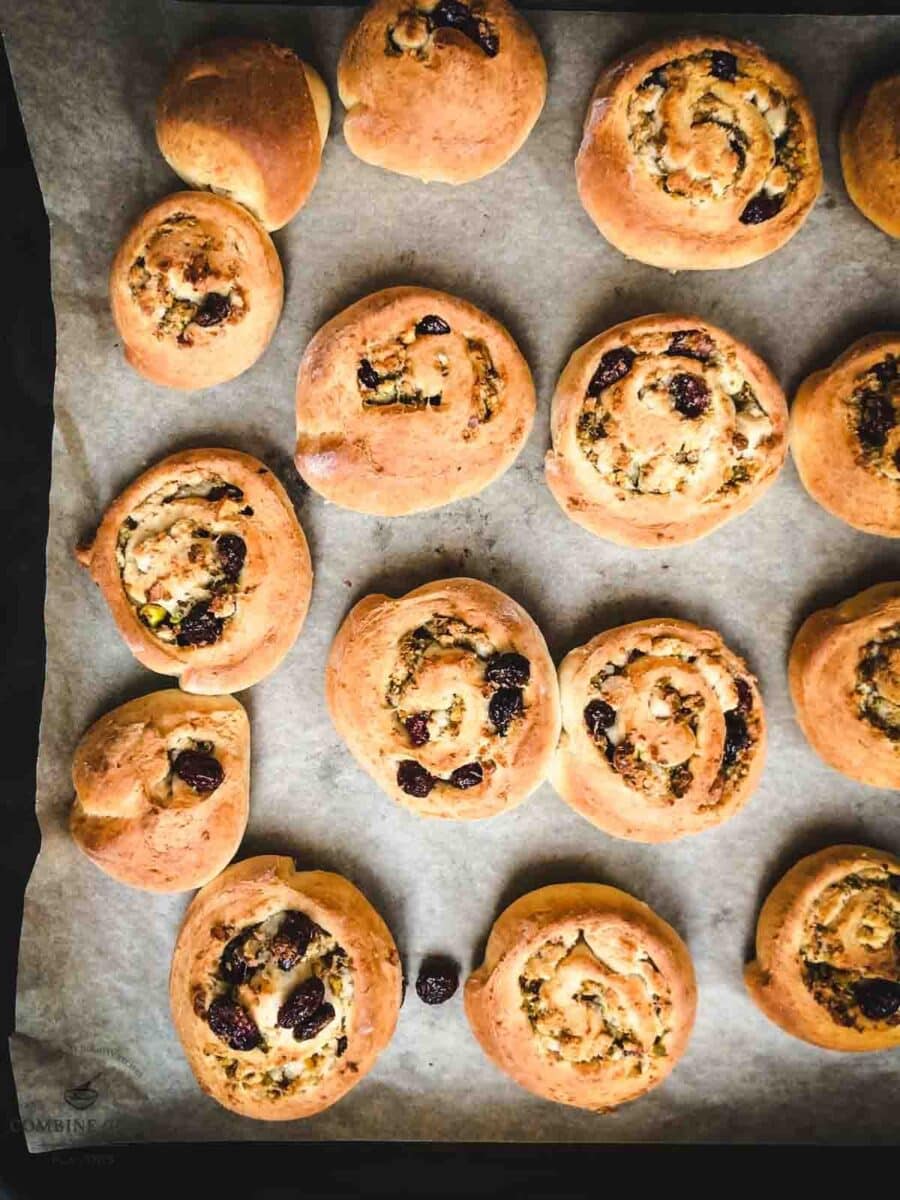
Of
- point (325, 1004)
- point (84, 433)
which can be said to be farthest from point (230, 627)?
point (325, 1004)

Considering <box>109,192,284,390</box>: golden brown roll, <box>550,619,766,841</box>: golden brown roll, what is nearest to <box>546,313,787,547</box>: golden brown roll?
<box>550,619,766,841</box>: golden brown roll

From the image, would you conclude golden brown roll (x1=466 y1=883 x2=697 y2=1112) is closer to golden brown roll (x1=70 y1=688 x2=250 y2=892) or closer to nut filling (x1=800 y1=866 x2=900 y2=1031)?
nut filling (x1=800 y1=866 x2=900 y2=1031)

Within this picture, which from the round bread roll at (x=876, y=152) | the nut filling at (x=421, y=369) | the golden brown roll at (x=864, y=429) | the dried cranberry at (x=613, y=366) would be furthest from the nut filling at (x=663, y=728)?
the round bread roll at (x=876, y=152)

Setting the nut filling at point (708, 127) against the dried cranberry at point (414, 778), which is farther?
the dried cranberry at point (414, 778)

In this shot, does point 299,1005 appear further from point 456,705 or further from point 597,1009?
point 456,705

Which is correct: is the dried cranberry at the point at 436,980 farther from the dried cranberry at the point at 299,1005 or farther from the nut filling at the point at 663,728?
the nut filling at the point at 663,728

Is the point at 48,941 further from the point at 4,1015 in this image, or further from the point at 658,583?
the point at 658,583
